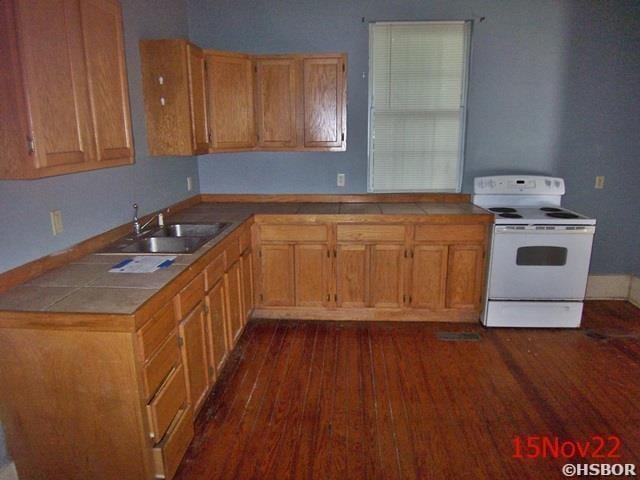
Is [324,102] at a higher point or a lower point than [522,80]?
Answer: lower

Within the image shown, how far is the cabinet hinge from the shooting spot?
1.59 metres

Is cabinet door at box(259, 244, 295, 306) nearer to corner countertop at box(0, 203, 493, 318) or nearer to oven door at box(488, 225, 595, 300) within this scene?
corner countertop at box(0, 203, 493, 318)

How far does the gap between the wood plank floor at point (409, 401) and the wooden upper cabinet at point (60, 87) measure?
4.88 feet

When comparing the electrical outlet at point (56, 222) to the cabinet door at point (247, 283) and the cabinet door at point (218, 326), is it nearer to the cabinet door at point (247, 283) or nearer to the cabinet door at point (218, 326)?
the cabinet door at point (218, 326)

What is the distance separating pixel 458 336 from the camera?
11.3 feet

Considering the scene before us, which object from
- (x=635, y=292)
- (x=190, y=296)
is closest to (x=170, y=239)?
(x=190, y=296)

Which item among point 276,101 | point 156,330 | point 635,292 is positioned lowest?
point 635,292

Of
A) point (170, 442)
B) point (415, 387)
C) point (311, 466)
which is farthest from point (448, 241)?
point (170, 442)

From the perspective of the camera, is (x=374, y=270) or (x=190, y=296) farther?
(x=374, y=270)

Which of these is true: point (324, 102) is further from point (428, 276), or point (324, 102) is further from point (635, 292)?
point (635, 292)

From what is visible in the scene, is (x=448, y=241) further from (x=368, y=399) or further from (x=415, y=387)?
(x=368, y=399)

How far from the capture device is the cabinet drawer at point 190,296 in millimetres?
2119

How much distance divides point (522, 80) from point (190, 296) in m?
3.26

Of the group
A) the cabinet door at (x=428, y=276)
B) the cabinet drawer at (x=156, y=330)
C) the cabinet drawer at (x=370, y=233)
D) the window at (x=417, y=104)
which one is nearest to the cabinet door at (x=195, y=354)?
the cabinet drawer at (x=156, y=330)
